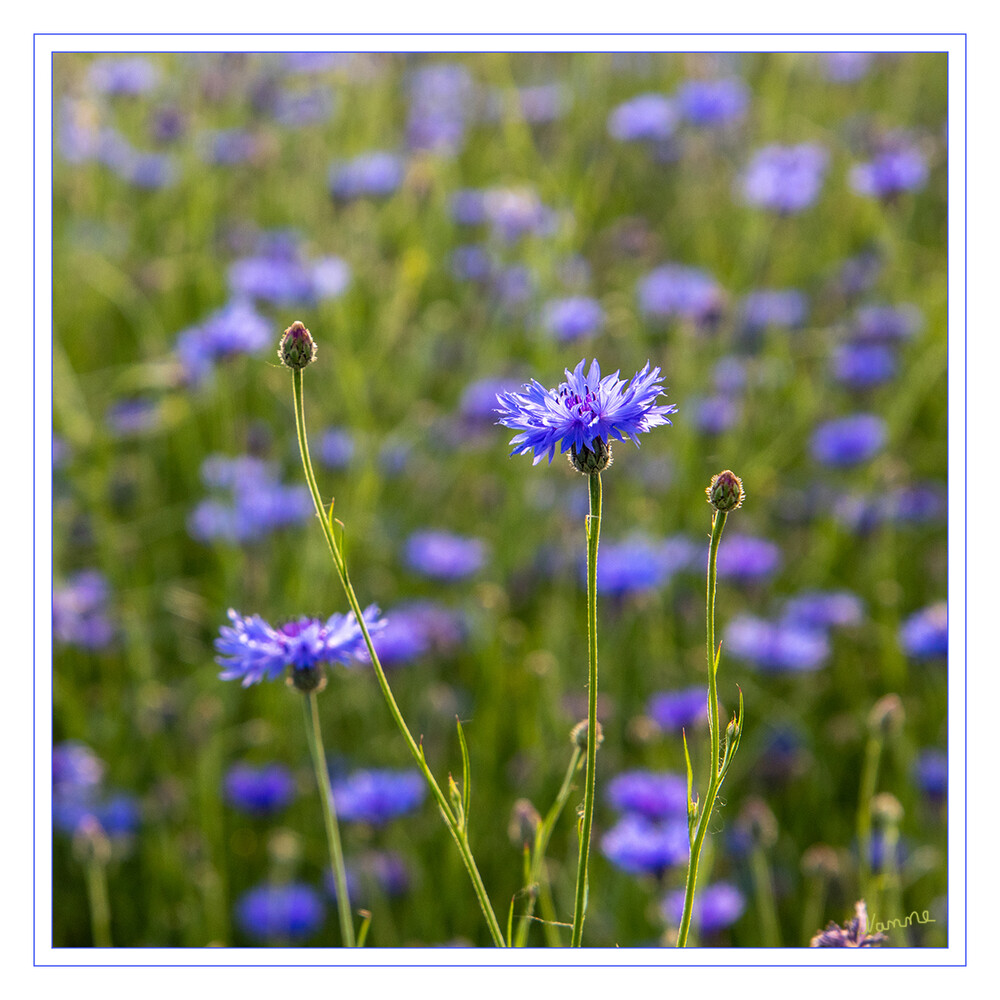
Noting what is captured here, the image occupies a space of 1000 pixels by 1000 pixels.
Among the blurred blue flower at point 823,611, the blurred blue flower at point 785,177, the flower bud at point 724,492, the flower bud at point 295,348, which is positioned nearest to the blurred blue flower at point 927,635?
the blurred blue flower at point 823,611

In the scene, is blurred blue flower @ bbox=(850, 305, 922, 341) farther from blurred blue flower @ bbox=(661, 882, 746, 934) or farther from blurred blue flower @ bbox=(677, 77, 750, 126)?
blurred blue flower @ bbox=(661, 882, 746, 934)

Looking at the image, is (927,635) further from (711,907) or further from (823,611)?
(711,907)

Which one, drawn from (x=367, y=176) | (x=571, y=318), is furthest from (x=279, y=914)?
(x=367, y=176)

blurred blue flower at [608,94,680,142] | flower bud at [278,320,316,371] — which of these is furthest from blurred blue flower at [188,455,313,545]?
flower bud at [278,320,316,371]

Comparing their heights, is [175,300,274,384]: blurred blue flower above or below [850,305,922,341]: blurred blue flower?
below

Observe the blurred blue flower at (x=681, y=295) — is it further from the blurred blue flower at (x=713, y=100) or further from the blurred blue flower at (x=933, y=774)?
the blurred blue flower at (x=933, y=774)
